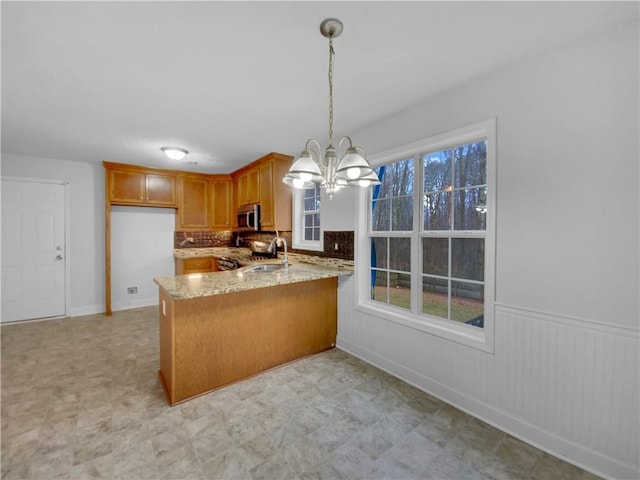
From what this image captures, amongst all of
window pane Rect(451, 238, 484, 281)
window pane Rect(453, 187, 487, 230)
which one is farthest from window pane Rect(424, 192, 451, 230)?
window pane Rect(451, 238, 484, 281)

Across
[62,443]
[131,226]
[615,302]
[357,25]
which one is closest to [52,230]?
[131,226]

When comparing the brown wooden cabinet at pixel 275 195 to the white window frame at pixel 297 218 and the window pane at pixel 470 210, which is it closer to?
the white window frame at pixel 297 218

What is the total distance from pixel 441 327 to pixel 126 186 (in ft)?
15.7

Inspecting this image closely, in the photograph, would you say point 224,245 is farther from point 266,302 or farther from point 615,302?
point 615,302

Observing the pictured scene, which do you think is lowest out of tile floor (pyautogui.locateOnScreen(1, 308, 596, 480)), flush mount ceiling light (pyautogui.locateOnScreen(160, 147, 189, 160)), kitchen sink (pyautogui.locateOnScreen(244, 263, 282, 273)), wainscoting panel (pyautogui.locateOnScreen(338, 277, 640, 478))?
tile floor (pyautogui.locateOnScreen(1, 308, 596, 480))

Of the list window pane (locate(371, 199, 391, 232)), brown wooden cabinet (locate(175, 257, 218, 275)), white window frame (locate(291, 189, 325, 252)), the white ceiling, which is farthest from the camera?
brown wooden cabinet (locate(175, 257, 218, 275))

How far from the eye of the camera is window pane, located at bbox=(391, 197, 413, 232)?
8.65 ft

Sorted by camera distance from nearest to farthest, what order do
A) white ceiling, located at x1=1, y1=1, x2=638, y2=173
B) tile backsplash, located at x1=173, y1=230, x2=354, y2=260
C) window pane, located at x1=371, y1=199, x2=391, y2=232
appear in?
white ceiling, located at x1=1, y1=1, x2=638, y2=173, window pane, located at x1=371, y1=199, x2=391, y2=232, tile backsplash, located at x1=173, y1=230, x2=354, y2=260

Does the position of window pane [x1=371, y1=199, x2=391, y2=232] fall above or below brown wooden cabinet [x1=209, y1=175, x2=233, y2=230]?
below

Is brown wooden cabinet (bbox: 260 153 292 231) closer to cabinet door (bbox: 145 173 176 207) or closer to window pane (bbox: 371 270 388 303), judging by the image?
window pane (bbox: 371 270 388 303)

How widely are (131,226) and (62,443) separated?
3649 mm

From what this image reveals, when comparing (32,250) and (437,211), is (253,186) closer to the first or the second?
(437,211)

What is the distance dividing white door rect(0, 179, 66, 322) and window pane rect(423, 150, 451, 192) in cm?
500

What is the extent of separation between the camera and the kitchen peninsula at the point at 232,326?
2.10 meters
